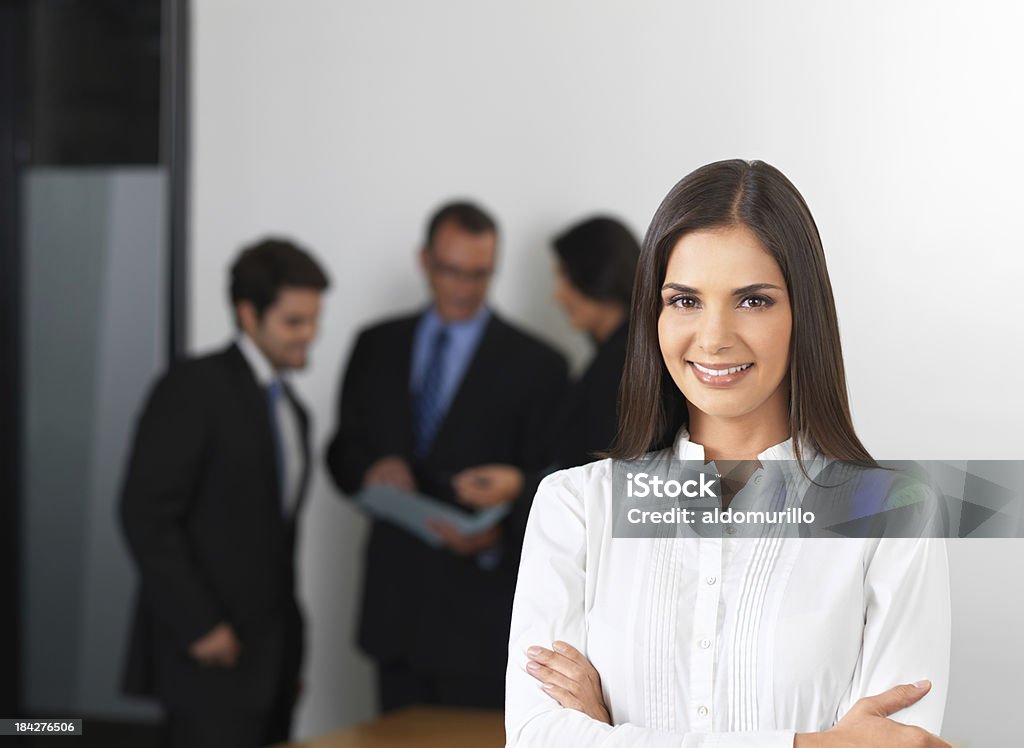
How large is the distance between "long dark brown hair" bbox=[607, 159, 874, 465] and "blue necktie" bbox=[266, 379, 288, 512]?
1705 millimetres

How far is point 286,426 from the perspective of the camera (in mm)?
3020

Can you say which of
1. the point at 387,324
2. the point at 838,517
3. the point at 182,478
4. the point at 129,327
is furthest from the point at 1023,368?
the point at 129,327

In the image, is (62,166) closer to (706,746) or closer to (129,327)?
(129,327)

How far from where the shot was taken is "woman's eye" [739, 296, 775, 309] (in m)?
1.31

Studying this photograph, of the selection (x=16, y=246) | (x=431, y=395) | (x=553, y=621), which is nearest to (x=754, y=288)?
(x=553, y=621)

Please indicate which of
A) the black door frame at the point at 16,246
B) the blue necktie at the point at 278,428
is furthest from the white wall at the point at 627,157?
the blue necktie at the point at 278,428

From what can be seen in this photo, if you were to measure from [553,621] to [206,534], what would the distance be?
1.64 metres

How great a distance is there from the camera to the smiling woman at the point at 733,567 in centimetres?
128

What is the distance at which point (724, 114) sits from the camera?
1.75 meters

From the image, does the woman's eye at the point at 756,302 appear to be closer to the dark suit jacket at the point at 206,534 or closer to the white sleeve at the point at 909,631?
the white sleeve at the point at 909,631

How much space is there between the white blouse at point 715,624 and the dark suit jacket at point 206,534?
1.55 metres

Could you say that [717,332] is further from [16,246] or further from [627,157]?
[16,246]

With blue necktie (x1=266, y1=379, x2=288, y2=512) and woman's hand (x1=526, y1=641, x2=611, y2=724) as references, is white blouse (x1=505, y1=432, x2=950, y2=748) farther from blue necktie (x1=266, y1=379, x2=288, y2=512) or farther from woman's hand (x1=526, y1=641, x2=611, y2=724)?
blue necktie (x1=266, y1=379, x2=288, y2=512)

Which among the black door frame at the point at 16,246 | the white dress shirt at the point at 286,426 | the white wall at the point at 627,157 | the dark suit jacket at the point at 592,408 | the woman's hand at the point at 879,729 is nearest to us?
the woman's hand at the point at 879,729
